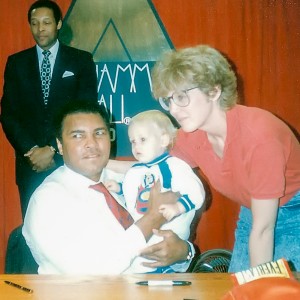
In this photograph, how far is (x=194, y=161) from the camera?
5.30ft

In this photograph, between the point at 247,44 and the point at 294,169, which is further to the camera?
the point at 247,44

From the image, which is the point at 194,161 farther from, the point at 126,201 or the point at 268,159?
the point at 268,159

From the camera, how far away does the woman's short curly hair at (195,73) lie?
1.38 m

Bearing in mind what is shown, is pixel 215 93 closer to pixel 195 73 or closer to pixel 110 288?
pixel 195 73

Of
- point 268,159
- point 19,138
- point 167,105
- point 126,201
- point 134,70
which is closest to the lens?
point 268,159

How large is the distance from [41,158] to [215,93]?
0.69m

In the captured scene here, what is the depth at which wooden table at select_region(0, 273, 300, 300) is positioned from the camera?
3.37 ft

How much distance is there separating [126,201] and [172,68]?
1.45 ft

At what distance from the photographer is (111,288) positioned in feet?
3.56

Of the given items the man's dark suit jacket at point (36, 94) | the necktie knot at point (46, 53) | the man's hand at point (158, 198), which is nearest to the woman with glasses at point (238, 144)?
the man's hand at point (158, 198)

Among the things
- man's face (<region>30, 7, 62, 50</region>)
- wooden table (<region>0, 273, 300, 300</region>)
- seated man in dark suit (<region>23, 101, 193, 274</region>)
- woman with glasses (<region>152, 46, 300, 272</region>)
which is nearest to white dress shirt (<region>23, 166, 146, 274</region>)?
seated man in dark suit (<region>23, 101, 193, 274</region>)

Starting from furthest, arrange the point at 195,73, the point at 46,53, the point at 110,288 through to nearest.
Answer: the point at 46,53 → the point at 195,73 → the point at 110,288

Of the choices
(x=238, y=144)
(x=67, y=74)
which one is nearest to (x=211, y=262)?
(x=238, y=144)

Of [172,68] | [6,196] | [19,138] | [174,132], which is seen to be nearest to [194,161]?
[174,132]
